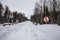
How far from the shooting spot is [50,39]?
3072 mm

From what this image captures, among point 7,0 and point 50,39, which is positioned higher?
point 7,0

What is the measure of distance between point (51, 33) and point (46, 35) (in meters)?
0.22

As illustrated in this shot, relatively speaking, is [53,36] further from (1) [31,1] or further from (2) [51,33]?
(1) [31,1]

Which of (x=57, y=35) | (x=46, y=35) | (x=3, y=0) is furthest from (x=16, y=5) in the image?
(x=57, y=35)

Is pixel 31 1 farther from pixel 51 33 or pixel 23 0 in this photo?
pixel 51 33

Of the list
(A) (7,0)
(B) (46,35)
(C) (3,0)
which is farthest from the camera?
(A) (7,0)

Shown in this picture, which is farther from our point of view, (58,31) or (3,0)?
(3,0)

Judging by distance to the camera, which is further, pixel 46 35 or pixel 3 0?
pixel 3 0

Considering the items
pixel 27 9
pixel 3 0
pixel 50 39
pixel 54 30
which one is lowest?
pixel 50 39

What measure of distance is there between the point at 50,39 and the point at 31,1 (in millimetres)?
1732

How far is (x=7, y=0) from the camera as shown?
4.13 metres

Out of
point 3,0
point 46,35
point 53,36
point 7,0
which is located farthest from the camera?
point 7,0

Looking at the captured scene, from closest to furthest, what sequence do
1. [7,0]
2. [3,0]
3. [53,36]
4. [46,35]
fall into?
[53,36] < [46,35] < [3,0] < [7,0]

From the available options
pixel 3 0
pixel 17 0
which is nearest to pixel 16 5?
pixel 17 0
